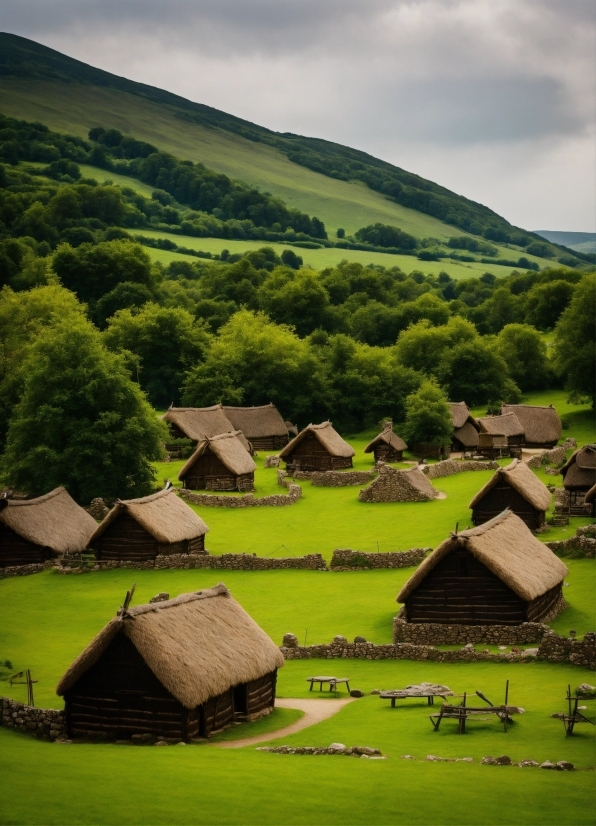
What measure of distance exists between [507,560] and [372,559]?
413 inches

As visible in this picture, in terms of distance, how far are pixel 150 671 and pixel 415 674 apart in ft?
28.3

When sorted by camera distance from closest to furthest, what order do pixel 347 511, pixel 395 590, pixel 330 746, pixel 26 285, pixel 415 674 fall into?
pixel 330 746 < pixel 415 674 < pixel 395 590 < pixel 347 511 < pixel 26 285

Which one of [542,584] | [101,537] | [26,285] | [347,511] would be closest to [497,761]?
[542,584]

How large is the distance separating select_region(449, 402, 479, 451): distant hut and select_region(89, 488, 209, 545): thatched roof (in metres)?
29.4

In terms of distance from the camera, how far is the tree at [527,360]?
99.8m

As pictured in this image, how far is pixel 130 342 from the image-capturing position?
311 feet

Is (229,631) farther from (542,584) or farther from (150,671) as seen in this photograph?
(542,584)

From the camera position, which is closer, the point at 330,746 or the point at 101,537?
the point at 330,746

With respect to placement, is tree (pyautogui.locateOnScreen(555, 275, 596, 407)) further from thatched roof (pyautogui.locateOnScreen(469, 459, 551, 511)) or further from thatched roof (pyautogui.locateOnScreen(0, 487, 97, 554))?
thatched roof (pyautogui.locateOnScreen(0, 487, 97, 554))

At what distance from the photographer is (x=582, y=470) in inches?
2142

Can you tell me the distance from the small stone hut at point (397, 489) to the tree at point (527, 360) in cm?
4100

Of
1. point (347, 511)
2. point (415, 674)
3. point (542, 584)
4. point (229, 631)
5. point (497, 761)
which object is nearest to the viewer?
point (497, 761)

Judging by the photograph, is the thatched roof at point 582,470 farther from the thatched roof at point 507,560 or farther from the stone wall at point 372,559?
the thatched roof at point 507,560

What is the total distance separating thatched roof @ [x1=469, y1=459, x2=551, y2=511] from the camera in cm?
5044
